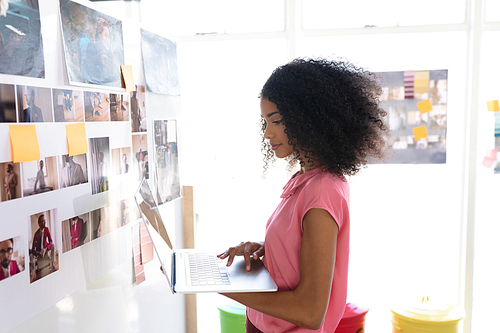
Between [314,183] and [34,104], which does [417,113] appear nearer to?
[314,183]

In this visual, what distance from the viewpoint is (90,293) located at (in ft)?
4.50

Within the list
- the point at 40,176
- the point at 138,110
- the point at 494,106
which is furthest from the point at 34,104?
the point at 494,106

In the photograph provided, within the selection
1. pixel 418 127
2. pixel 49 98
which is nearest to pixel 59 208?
pixel 49 98

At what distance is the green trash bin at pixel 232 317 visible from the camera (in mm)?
2094

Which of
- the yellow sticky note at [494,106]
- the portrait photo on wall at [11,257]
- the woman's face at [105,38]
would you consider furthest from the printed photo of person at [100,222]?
the yellow sticky note at [494,106]

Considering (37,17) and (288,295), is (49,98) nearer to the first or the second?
(37,17)

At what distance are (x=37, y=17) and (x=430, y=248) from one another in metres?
2.28

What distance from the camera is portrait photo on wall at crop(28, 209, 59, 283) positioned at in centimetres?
109

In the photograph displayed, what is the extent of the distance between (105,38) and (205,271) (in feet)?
2.70

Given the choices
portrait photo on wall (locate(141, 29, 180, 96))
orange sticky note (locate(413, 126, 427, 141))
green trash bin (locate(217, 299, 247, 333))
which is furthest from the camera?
orange sticky note (locate(413, 126, 427, 141))

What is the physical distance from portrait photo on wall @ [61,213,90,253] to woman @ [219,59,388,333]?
456 mm

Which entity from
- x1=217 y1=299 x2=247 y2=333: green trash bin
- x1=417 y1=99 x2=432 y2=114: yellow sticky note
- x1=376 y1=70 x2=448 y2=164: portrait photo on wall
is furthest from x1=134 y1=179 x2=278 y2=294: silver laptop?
x1=417 y1=99 x2=432 y2=114: yellow sticky note

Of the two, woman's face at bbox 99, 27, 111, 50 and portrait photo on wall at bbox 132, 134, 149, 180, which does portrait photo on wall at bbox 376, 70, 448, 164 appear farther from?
woman's face at bbox 99, 27, 111, 50

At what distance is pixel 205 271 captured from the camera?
1.23 metres
